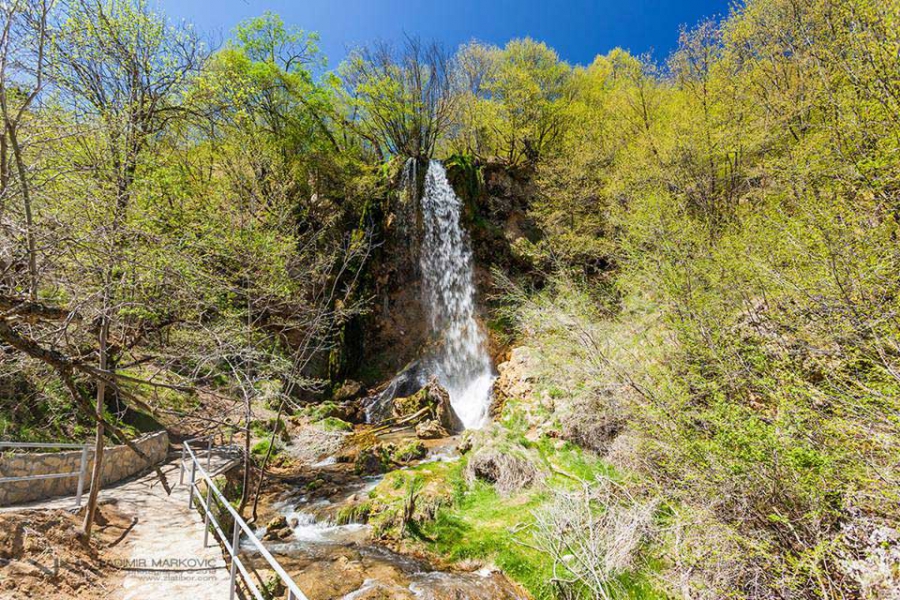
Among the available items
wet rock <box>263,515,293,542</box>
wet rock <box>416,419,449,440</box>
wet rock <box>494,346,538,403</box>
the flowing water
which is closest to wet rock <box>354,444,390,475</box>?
wet rock <box>416,419,449,440</box>

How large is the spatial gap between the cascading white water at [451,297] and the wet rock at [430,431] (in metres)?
2.61

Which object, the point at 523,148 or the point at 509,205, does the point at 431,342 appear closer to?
the point at 509,205

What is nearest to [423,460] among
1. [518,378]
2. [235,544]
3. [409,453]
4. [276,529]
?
[409,453]

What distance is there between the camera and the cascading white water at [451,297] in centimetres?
1574

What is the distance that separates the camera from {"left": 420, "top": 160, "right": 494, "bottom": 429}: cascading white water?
15742 millimetres

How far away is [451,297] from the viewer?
17766 millimetres

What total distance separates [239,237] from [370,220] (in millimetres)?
10160

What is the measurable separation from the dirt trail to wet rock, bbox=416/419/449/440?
6.00 meters

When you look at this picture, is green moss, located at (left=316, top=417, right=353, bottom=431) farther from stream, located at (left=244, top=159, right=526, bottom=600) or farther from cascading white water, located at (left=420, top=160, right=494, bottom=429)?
cascading white water, located at (left=420, top=160, right=494, bottom=429)

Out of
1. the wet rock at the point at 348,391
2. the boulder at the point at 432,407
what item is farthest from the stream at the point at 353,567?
the wet rock at the point at 348,391

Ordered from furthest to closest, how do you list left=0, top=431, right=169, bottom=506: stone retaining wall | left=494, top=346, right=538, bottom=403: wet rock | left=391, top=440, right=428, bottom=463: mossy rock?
left=494, top=346, right=538, bottom=403: wet rock
left=391, top=440, right=428, bottom=463: mossy rock
left=0, top=431, right=169, bottom=506: stone retaining wall

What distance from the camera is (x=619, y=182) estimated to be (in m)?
12.3

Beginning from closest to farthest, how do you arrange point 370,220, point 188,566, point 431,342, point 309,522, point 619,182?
point 188,566
point 309,522
point 619,182
point 431,342
point 370,220

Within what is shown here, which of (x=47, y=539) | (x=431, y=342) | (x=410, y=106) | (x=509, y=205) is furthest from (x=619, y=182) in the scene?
(x=47, y=539)
